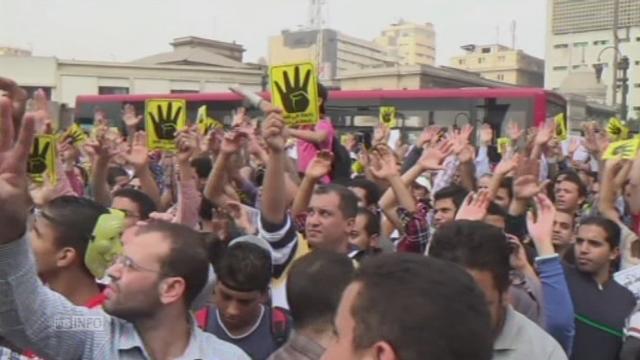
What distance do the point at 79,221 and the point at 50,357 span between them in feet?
2.57

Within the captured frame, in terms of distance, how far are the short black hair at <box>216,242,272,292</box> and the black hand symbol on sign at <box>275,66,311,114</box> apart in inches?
95.7

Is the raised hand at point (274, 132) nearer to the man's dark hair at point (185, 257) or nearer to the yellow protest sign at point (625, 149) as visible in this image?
the man's dark hair at point (185, 257)

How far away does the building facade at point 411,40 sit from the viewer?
14000cm

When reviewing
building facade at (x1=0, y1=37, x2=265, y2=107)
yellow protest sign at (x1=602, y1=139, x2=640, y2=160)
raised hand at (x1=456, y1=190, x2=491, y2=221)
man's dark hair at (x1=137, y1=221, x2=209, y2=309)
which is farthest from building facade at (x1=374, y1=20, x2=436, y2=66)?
man's dark hair at (x1=137, y1=221, x2=209, y2=309)

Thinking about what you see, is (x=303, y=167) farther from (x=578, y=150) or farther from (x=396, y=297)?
(x=578, y=150)

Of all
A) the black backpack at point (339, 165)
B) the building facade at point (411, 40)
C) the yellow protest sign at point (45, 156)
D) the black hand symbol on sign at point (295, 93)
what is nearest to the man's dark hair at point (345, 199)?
the black hand symbol on sign at point (295, 93)

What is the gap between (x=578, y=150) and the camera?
43.1 feet

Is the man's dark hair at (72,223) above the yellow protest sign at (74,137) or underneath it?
underneath

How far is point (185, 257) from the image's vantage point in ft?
9.02

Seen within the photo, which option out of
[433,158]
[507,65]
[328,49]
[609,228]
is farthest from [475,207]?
[507,65]

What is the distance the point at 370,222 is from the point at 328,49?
79.8m

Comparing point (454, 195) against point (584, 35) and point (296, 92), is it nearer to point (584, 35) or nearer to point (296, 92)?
point (296, 92)

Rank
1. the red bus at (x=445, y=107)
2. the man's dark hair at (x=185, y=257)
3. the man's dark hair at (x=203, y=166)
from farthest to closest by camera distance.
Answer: the red bus at (x=445, y=107), the man's dark hair at (x=203, y=166), the man's dark hair at (x=185, y=257)

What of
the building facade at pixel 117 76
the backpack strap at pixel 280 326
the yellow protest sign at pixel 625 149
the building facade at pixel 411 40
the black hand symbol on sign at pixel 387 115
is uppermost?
the building facade at pixel 411 40
